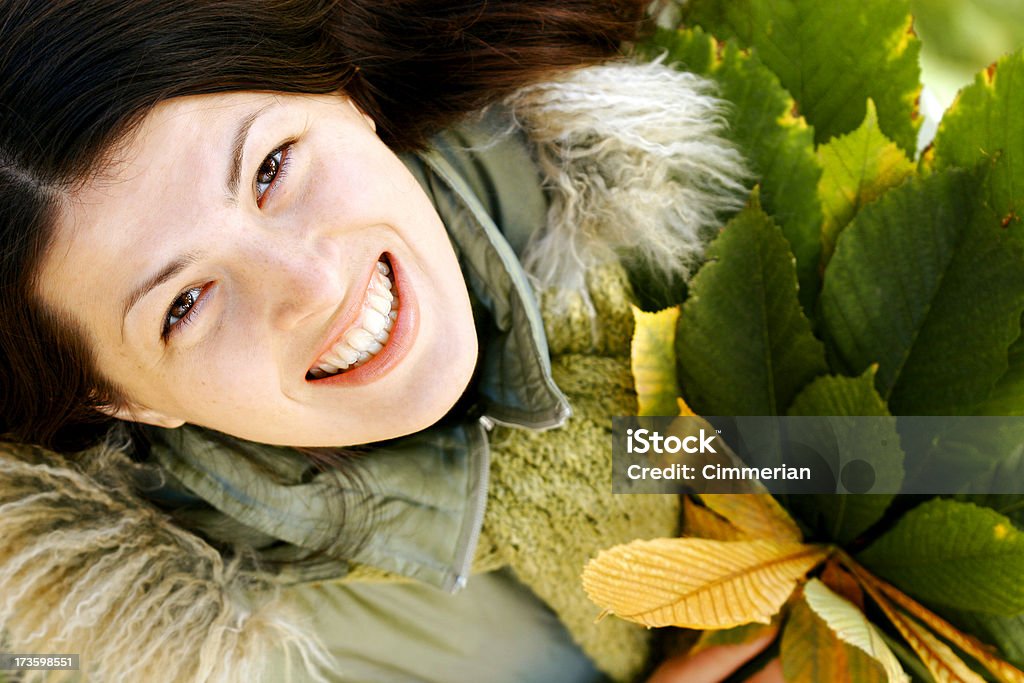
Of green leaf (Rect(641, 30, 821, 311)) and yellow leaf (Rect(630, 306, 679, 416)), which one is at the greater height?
green leaf (Rect(641, 30, 821, 311))

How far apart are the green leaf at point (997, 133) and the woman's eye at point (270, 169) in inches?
17.3

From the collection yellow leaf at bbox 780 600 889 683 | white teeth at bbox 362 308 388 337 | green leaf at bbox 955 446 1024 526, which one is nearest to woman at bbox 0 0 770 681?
white teeth at bbox 362 308 388 337

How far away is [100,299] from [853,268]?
50cm

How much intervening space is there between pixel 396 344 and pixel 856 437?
313 millimetres

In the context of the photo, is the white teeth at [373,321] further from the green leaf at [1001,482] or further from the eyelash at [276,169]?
the green leaf at [1001,482]

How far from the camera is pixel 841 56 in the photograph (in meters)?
0.59

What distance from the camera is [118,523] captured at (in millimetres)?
611

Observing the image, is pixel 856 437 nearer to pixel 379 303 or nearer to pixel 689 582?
pixel 689 582

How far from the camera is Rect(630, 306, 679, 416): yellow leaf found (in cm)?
58

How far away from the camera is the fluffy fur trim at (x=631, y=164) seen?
626 millimetres

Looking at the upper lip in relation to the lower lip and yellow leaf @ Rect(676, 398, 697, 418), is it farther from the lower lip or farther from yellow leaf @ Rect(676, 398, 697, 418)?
yellow leaf @ Rect(676, 398, 697, 418)

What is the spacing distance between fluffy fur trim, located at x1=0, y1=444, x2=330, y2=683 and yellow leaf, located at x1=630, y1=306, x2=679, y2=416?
13.5 inches

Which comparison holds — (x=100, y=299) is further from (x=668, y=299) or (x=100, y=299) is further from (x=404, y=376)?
(x=668, y=299)

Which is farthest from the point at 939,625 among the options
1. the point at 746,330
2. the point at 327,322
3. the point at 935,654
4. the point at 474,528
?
the point at 327,322
